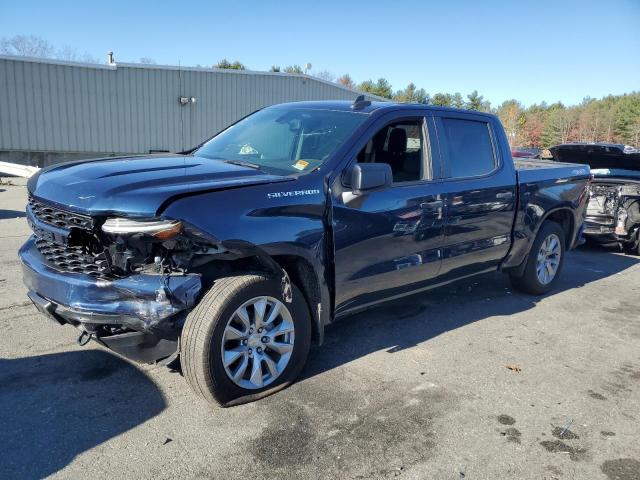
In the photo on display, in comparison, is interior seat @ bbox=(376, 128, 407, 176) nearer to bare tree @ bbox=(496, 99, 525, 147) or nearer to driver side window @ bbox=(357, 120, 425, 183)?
driver side window @ bbox=(357, 120, 425, 183)

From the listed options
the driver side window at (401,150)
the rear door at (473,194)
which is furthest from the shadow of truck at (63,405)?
the rear door at (473,194)

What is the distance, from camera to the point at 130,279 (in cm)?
301

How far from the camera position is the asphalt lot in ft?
9.25

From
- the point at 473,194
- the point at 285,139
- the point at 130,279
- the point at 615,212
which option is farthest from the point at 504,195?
the point at 615,212

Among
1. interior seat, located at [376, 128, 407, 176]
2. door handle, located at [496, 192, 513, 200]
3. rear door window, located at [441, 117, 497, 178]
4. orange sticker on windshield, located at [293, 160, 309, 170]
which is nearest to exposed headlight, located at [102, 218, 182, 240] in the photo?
orange sticker on windshield, located at [293, 160, 309, 170]

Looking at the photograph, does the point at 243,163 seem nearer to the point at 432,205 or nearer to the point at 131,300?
the point at 131,300

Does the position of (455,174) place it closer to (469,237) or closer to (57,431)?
(469,237)

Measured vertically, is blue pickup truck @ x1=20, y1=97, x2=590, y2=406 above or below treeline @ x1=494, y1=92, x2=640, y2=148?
below

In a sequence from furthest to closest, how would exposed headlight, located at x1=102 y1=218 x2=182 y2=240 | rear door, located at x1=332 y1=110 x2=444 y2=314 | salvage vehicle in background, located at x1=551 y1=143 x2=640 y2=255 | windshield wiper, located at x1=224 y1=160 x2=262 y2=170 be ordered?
salvage vehicle in background, located at x1=551 y1=143 x2=640 y2=255, windshield wiper, located at x1=224 y1=160 x2=262 y2=170, rear door, located at x1=332 y1=110 x2=444 y2=314, exposed headlight, located at x1=102 y1=218 x2=182 y2=240

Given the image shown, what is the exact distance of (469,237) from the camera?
15.9ft

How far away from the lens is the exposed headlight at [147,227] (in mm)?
2904

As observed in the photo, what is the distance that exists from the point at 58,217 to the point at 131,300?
76cm

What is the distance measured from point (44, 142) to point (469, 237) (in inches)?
→ 722

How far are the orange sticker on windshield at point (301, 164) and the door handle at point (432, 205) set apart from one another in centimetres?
105
